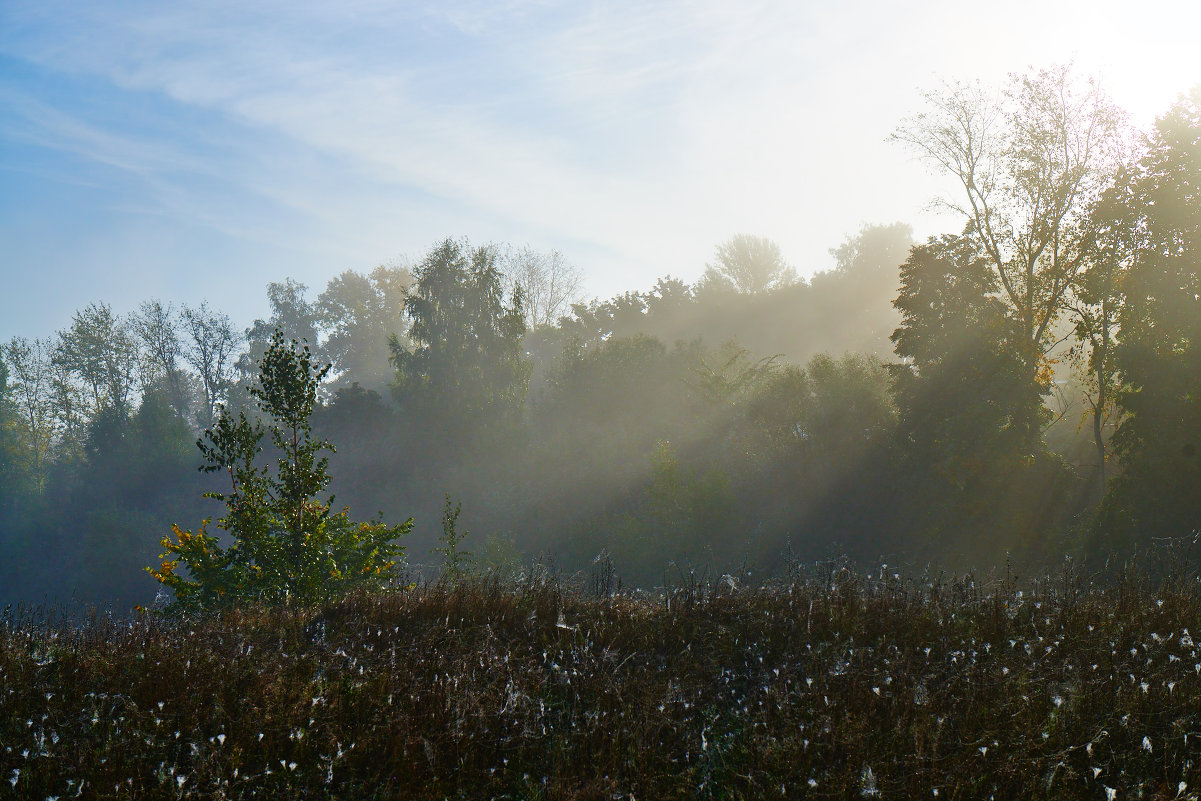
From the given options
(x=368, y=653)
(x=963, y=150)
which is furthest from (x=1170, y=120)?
(x=368, y=653)

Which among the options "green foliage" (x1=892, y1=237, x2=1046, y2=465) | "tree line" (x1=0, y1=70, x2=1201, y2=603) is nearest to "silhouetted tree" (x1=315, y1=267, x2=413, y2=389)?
"tree line" (x1=0, y1=70, x2=1201, y2=603)

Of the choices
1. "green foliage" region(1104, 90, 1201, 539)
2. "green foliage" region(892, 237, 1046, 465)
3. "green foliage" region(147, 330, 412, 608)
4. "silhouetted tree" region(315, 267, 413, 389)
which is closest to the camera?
"green foliage" region(147, 330, 412, 608)

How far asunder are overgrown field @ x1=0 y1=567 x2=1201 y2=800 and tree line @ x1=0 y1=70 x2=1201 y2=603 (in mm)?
5381

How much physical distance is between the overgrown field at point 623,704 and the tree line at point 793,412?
5.38 metres

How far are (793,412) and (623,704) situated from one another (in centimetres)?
2339

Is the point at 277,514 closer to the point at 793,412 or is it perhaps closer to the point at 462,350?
the point at 793,412

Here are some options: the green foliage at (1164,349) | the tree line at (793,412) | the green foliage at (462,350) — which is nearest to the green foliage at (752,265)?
the tree line at (793,412)

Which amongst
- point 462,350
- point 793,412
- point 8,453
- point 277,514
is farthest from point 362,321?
point 277,514

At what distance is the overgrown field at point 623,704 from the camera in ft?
14.5

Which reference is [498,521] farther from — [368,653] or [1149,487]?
[368,653]

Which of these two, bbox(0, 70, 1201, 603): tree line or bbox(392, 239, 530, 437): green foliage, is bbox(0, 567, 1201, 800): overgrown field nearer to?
bbox(0, 70, 1201, 603): tree line

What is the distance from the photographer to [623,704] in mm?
5383

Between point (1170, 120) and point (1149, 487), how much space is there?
30.3 ft

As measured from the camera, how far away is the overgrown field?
441cm
